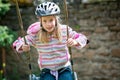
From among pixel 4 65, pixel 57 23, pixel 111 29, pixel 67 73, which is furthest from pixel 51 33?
pixel 4 65

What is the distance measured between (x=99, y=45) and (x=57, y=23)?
2835mm

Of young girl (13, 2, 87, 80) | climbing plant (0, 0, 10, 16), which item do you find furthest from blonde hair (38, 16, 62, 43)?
climbing plant (0, 0, 10, 16)

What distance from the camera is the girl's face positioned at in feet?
11.1

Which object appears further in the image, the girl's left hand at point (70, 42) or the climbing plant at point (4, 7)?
the climbing plant at point (4, 7)

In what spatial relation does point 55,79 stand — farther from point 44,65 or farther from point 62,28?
point 62,28

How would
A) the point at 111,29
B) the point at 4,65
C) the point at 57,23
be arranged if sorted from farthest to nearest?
the point at 4,65, the point at 111,29, the point at 57,23

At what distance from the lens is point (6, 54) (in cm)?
702

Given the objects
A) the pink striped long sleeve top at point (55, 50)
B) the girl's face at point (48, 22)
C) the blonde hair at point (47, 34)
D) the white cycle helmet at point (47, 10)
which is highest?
the white cycle helmet at point (47, 10)

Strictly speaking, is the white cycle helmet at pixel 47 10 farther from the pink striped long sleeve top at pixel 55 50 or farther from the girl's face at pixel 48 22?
the pink striped long sleeve top at pixel 55 50

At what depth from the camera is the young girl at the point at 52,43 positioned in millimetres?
3410

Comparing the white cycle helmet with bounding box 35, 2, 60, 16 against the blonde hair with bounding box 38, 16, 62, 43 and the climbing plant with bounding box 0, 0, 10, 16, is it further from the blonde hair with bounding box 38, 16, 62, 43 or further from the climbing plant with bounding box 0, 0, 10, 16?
the climbing plant with bounding box 0, 0, 10, 16

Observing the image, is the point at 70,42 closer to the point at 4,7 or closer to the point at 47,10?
the point at 47,10

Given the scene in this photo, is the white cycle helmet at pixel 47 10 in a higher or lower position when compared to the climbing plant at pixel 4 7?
higher

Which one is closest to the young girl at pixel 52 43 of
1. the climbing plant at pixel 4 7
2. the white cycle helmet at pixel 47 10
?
the white cycle helmet at pixel 47 10
